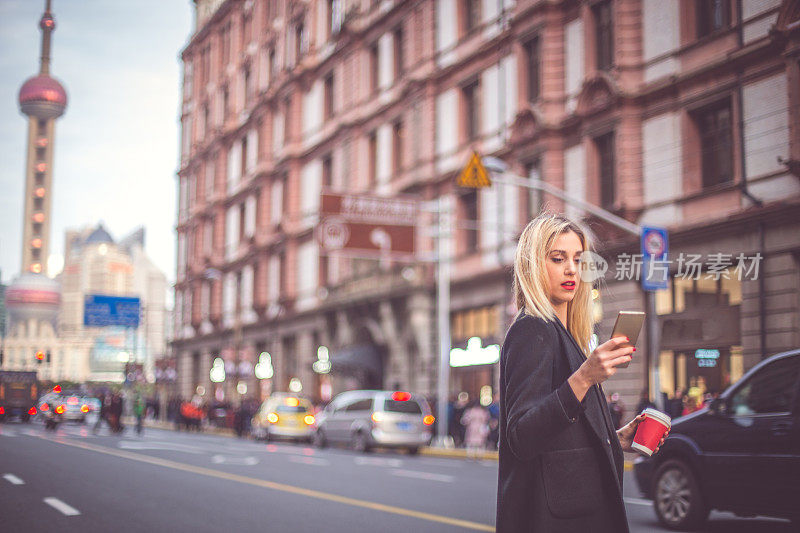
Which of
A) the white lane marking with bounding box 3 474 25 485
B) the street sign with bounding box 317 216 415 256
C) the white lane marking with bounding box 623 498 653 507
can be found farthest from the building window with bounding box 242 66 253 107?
the white lane marking with bounding box 623 498 653 507

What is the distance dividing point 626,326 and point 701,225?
21939 mm

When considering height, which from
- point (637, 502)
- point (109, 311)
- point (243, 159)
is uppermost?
point (243, 159)

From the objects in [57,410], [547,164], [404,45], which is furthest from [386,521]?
[404,45]

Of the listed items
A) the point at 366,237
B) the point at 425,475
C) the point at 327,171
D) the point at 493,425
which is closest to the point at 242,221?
the point at 327,171

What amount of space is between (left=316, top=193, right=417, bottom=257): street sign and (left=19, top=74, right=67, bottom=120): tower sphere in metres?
98.4

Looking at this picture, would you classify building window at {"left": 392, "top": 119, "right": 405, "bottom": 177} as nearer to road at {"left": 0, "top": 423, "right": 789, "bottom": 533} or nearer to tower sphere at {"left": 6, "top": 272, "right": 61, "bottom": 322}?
road at {"left": 0, "top": 423, "right": 789, "bottom": 533}

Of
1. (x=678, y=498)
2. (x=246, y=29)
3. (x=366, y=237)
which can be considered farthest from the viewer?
(x=246, y=29)

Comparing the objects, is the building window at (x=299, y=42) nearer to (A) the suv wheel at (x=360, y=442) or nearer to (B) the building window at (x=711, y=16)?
(A) the suv wheel at (x=360, y=442)

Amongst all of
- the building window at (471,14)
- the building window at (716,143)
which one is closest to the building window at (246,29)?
the building window at (471,14)

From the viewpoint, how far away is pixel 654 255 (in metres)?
21.9

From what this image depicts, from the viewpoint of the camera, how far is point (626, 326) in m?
3.16

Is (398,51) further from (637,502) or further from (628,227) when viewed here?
(637,502)

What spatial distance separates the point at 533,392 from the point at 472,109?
3316 cm

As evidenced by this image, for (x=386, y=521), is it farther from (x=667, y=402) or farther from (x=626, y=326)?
(x=667, y=402)
